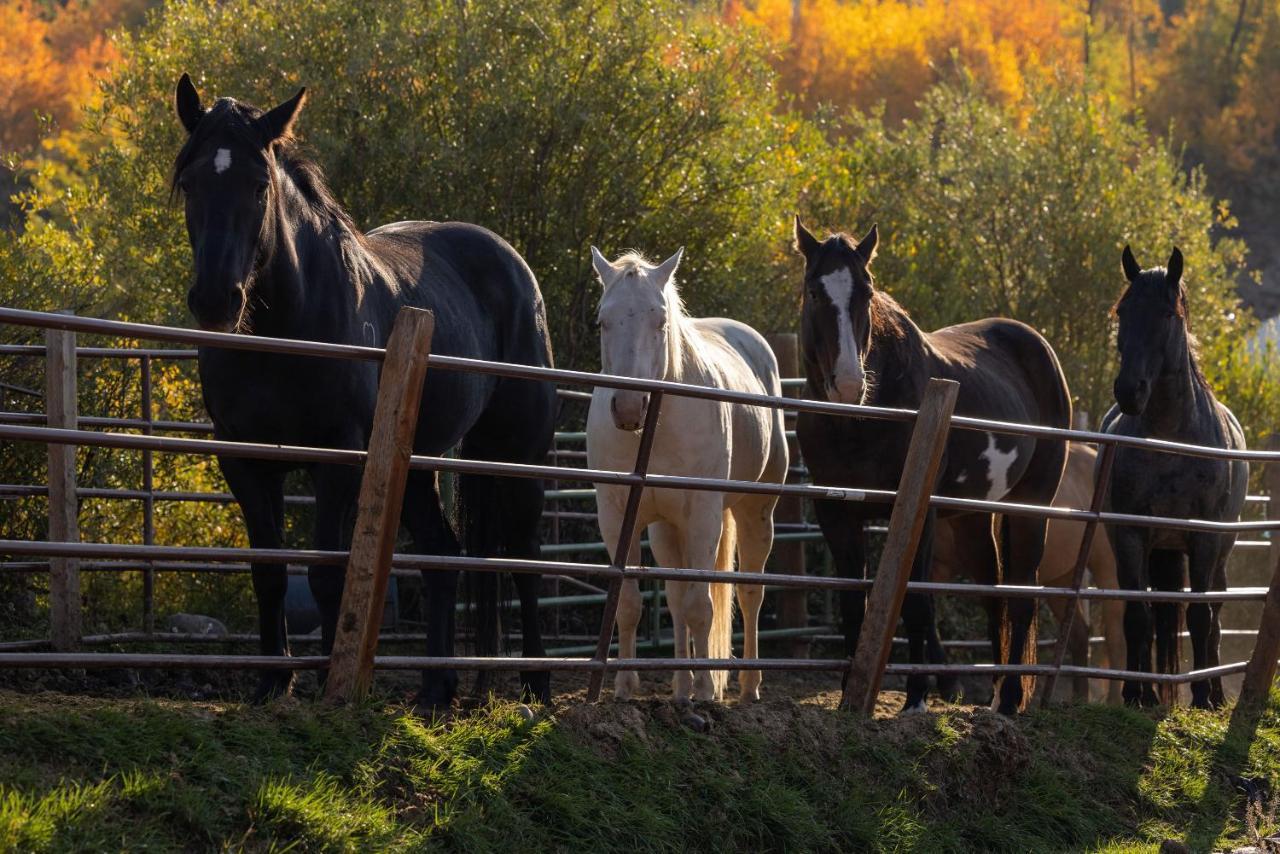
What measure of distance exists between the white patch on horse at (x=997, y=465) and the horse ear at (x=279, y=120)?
13.2 ft

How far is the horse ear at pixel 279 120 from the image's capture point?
4801 millimetres

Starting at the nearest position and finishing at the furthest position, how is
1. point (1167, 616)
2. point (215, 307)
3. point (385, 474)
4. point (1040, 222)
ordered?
point (385, 474) → point (215, 307) → point (1167, 616) → point (1040, 222)

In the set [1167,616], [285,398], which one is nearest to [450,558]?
[285,398]

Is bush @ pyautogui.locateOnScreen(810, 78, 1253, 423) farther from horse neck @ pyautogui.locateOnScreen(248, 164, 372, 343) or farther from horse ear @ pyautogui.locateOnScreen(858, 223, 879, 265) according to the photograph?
horse neck @ pyautogui.locateOnScreen(248, 164, 372, 343)

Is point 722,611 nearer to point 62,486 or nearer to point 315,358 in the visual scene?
point 315,358

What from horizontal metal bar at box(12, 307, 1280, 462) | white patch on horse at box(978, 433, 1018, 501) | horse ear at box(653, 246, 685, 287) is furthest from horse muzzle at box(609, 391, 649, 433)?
white patch on horse at box(978, 433, 1018, 501)

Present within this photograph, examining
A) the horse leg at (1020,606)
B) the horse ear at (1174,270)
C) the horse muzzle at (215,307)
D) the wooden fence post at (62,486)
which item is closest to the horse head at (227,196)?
the horse muzzle at (215,307)

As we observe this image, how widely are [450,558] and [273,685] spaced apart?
0.84m

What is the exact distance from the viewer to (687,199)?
12852 mm

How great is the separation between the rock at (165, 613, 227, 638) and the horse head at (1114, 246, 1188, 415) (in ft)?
16.3

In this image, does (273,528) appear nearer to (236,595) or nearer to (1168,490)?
(236,595)

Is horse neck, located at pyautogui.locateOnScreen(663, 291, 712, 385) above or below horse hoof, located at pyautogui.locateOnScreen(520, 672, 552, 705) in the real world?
above

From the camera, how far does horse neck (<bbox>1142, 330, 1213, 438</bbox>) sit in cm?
792

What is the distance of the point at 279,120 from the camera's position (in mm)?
4852
